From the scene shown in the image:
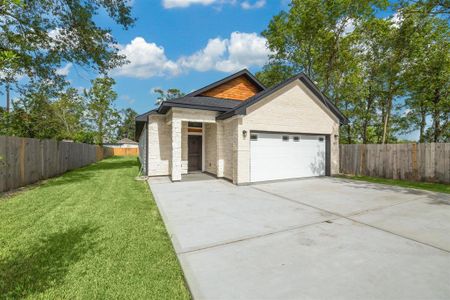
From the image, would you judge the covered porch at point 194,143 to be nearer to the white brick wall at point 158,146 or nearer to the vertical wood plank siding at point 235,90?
the white brick wall at point 158,146

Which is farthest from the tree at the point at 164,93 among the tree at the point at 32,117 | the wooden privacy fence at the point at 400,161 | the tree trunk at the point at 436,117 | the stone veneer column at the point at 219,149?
the tree trunk at the point at 436,117

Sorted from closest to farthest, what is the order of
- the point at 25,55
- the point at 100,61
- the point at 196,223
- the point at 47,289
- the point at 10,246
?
1. the point at 47,289
2. the point at 10,246
3. the point at 196,223
4. the point at 25,55
5. the point at 100,61

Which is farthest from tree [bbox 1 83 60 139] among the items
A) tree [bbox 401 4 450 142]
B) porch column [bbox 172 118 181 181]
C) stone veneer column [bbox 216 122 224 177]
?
tree [bbox 401 4 450 142]

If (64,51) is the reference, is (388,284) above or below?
below

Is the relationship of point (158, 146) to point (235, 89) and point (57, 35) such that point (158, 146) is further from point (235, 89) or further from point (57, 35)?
point (57, 35)

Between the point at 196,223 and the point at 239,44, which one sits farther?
the point at 239,44

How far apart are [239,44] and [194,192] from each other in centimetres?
1383

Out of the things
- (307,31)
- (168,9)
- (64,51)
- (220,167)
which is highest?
(307,31)

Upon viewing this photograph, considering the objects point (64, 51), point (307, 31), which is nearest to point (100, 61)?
point (64, 51)

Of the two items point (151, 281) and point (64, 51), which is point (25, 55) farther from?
point (151, 281)

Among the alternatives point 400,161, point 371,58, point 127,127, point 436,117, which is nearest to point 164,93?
point 127,127

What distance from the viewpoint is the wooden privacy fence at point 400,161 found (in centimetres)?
909

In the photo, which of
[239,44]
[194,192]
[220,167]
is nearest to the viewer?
[194,192]

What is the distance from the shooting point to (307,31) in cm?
1822
